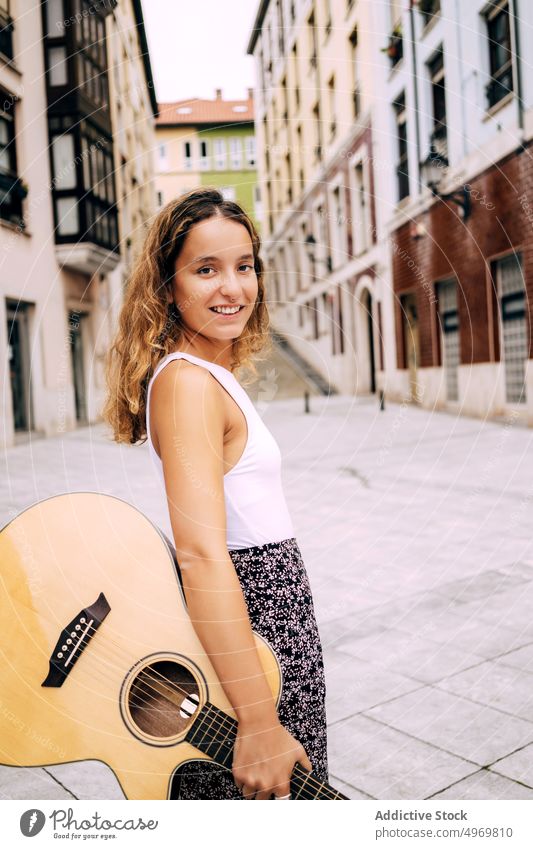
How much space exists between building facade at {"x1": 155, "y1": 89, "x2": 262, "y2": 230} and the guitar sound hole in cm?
119

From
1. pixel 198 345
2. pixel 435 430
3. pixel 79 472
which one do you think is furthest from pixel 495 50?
pixel 198 345

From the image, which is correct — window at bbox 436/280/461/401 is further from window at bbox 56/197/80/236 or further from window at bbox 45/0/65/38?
window at bbox 45/0/65/38

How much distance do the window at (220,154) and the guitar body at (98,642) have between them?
1.19 metres

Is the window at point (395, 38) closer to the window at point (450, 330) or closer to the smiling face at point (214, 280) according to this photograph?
the smiling face at point (214, 280)

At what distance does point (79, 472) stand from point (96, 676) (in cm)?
617

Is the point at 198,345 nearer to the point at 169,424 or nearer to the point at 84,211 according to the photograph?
the point at 169,424

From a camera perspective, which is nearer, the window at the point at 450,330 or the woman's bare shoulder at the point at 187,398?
the woman's bare shoulder at the point at 187,398

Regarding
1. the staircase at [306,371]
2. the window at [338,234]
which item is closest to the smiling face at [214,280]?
the staircase at [306,371]

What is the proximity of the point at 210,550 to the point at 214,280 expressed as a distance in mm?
417

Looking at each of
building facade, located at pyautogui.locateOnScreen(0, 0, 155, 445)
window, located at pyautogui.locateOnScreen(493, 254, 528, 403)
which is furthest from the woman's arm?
window, located at pyautogui.locateOnScreen(493, 254, 528, 403)

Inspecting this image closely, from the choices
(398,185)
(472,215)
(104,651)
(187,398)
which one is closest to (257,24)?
(187,398)

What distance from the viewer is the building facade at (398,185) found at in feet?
8.34

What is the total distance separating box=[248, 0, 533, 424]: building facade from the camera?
2.54 meters

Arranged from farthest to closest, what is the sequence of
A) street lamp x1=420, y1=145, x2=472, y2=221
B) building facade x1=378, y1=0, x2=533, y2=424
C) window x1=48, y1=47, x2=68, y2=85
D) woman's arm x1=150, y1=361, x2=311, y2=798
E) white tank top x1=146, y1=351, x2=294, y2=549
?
building facade x1=378, y1=0, x2=533, y2=424 → street lamp x1=420, y1=145, x2=472, y2=221 → window x1=48, y1=47, x2=68, y2=85 → white tank top x1=146, y1=351, x2=294, y2=549 → woman's arm x1=150, y1=361, x2=311, y2=798
